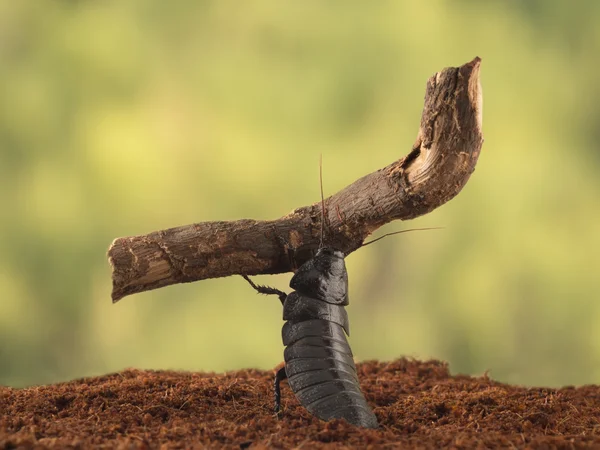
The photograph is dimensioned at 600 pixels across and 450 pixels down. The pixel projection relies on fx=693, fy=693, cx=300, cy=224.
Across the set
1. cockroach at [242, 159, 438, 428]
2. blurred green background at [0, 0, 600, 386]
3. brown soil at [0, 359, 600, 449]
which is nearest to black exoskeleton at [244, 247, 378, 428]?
cockroach at [242, 159, 438, 428]

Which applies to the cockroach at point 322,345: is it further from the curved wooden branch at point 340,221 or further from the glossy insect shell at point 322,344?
the curved wooden branch at point 340,221

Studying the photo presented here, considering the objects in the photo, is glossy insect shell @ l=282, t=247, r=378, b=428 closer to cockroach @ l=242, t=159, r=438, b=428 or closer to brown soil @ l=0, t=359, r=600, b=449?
cockroach @ l=242, t=159, r=438, b=428

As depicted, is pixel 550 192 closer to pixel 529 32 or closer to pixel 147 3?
pixel 529 32

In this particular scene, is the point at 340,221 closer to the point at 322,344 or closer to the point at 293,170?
the point at 322,344

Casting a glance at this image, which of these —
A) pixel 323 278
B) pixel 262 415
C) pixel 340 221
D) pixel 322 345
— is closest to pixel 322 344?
pixel 322 345

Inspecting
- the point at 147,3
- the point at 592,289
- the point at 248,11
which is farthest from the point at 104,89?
the point at 592,289

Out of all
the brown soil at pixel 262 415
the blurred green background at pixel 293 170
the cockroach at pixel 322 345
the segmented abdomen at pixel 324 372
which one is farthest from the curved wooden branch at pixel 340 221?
the blurred green background at pixel 293 170
